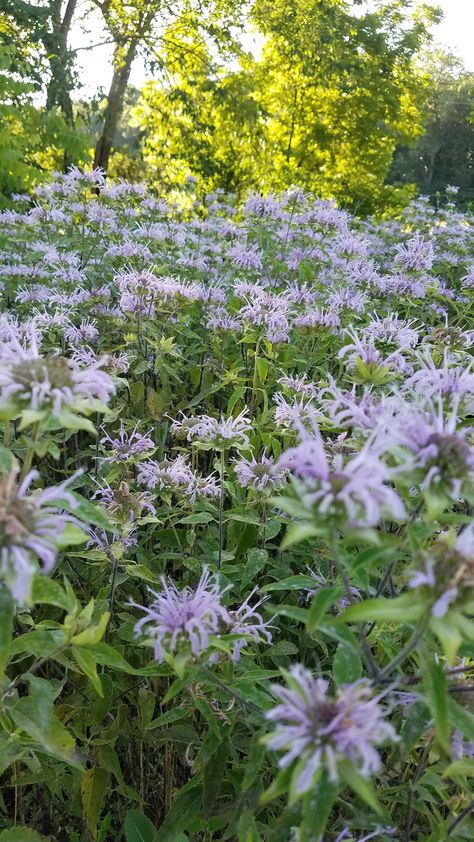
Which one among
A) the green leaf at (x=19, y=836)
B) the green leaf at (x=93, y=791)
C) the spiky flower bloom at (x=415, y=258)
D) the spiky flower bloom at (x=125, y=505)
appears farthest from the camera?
the spiky flower bloom at (x=415, y=258)

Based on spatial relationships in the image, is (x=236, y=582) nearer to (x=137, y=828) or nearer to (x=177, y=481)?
(x=177, y=481)

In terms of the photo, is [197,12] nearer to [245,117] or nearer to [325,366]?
→ [245,117]

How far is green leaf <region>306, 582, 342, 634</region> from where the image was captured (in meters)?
0.83

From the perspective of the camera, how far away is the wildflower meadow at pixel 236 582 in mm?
780

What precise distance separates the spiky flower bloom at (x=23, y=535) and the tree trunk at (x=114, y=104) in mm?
10844

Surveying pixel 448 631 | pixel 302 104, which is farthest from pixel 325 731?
pixel 302 104

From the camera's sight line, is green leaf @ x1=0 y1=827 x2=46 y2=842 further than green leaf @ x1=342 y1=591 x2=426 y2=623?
Yes

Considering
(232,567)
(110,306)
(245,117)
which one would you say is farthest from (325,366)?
(245,117)

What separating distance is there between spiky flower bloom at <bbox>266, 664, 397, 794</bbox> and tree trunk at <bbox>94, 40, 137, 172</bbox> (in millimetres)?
11065

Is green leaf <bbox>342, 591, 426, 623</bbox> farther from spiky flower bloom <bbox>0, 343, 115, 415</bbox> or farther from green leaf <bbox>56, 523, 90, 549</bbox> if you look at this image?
spiky flower bloom <bbox>0, 343, 115, 415</bbox>

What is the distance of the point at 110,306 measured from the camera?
3068 mm

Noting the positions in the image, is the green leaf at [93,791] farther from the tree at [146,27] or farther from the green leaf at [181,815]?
the tree at [146,27]

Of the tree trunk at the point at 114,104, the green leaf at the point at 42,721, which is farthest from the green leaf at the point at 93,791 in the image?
the tree trunk at the point at 114,104

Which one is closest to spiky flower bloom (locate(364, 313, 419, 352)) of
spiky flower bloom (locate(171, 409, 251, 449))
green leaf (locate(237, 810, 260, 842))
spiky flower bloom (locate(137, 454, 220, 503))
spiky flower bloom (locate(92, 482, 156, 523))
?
spiky flower bloom (locate(171, 409, 251, 449))
